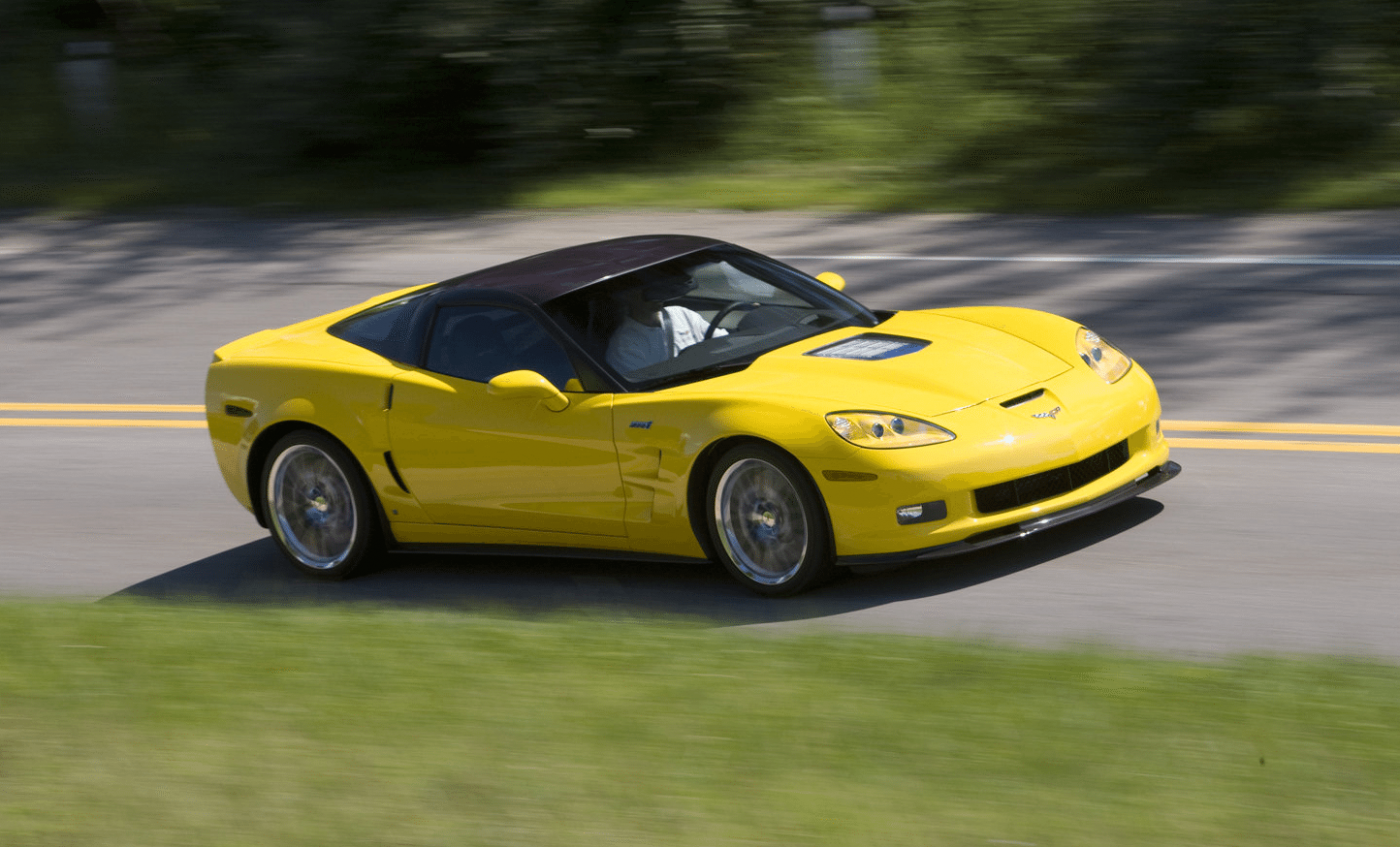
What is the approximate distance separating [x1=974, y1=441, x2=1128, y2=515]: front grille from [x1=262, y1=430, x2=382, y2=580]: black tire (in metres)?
2.65

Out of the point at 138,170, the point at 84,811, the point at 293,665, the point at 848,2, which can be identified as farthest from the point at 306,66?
the point at 84,811

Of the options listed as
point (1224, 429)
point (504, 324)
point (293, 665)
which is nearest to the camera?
point (293, 665)

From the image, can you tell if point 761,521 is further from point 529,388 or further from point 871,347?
point 529,388

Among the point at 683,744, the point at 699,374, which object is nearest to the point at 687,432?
the point at 699,374

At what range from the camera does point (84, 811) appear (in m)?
4.44

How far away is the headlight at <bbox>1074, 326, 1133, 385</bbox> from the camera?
6.89 m

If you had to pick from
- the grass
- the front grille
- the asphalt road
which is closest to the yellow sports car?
the front grille

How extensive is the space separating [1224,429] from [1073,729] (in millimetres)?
4165

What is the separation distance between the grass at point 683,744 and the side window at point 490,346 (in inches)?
55.9

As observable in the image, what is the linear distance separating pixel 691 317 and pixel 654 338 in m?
0.20

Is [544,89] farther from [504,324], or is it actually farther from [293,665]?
[293,665]

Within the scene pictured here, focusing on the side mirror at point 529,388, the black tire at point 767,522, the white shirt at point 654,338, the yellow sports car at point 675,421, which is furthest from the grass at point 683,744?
the white shirt at point 654,338

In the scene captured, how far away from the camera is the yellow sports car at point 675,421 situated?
20.4ft

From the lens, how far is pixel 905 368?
21.6 ft
